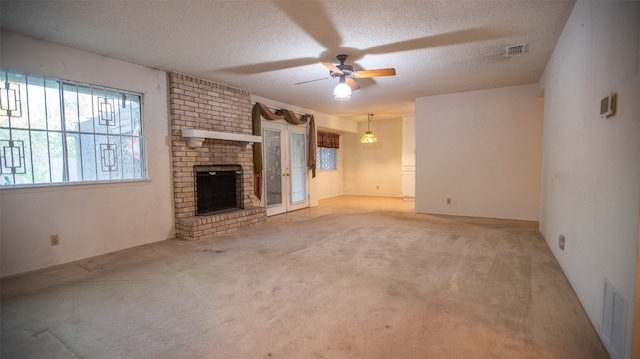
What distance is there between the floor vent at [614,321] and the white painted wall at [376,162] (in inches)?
297

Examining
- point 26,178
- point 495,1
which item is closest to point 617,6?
point 495,1

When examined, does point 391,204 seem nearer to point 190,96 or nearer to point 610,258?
point 190,96

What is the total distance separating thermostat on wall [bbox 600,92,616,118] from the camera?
1.74 m

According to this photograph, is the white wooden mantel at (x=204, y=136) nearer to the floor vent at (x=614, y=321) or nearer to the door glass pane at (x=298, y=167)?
the door glass pane at (x=298, y=167)

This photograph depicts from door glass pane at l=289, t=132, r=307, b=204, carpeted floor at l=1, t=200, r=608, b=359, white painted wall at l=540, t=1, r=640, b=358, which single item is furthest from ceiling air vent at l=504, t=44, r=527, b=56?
door glass pane at l=289, t=132, r=307, b=204

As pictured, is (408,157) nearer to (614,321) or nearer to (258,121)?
(258,121)

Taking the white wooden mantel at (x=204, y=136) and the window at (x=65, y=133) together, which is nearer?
the window at (x=65, y=133)

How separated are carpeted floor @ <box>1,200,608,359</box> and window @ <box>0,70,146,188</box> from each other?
110cm

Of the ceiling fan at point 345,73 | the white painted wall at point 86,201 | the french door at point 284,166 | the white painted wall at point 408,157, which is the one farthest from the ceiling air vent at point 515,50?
the white painted wall at point 86,201

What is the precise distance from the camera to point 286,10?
2680 mm

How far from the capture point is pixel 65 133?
3.44 metres

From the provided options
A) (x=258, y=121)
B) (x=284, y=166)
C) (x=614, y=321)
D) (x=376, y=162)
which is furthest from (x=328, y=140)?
(x=614, y=321)

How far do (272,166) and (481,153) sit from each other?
4283 millimetres

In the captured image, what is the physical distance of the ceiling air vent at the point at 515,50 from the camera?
357cm
